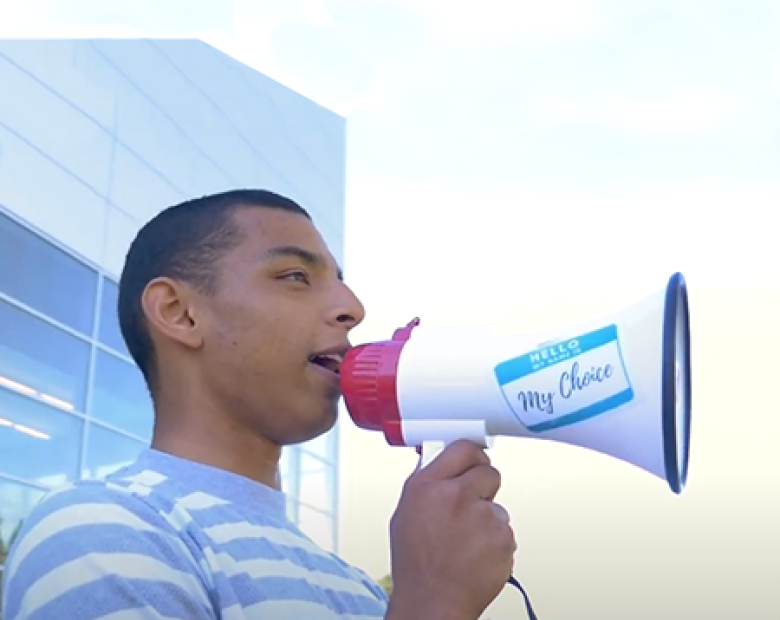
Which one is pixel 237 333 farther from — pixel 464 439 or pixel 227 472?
pixel 464 439

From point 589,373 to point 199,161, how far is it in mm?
2250

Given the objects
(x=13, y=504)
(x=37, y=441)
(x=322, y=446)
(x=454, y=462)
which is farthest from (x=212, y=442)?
(x=322, y=446)

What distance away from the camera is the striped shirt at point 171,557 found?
0.59 metres

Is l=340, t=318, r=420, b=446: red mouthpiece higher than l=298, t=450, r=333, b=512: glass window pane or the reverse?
the reverse

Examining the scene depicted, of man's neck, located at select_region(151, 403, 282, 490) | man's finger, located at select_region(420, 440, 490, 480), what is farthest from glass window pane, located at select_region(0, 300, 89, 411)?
man's finger, located at select_region(420, 440, 490, 480)

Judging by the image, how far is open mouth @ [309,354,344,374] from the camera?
0.80 meters

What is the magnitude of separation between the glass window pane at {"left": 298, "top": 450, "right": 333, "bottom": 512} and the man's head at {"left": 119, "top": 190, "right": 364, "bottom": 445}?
1568 mm

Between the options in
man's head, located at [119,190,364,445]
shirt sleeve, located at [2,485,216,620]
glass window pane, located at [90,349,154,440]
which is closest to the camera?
shirt sleeve, located at [2,485,216,620]

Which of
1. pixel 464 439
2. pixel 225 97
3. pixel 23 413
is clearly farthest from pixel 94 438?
pixel 464 439

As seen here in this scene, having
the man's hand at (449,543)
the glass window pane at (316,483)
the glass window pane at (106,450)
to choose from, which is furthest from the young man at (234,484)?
the glass window pane at (106,450)

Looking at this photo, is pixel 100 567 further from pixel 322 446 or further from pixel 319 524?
pixel 322 446

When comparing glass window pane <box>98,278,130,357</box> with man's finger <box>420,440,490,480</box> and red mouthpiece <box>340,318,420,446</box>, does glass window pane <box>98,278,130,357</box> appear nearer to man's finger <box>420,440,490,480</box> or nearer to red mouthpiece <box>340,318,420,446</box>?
red mouthpiece <box>340,318,420,446</box>

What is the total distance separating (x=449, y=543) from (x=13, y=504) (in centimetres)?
193

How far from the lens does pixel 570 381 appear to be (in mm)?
676
